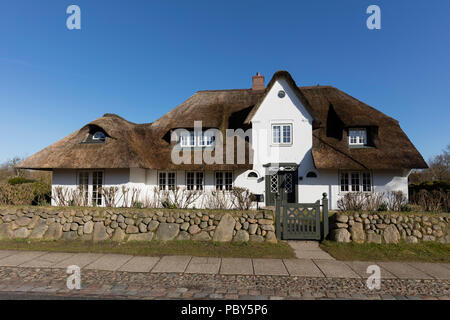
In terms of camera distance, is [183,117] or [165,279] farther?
[183,117]

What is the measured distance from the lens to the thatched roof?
13.5 meters

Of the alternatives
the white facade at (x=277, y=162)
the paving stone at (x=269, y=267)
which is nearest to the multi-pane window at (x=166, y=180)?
the white facade at (x=277, y=162)

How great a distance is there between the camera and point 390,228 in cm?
787

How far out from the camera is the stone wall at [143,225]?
7965 mm

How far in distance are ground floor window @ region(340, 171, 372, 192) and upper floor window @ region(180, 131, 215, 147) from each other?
8.02 metres

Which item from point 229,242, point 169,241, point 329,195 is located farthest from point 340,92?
point 169,241

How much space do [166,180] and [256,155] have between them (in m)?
5.74

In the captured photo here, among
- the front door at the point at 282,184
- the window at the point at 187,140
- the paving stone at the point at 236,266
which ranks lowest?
the paving stone at the point at 236,266

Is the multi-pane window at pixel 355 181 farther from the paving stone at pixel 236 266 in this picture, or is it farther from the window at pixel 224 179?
the paving stone at pixel 236 266

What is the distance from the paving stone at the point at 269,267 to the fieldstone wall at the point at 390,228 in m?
2.74

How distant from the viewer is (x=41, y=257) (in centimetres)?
678
